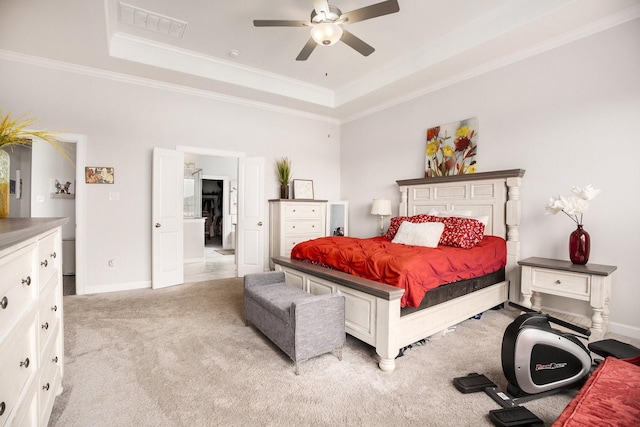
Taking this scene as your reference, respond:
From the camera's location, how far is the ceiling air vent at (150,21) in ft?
10.6

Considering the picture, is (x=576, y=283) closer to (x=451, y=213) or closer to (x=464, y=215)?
(x=464, y=215)

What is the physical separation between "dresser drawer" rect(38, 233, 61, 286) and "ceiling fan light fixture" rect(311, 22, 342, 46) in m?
2.54

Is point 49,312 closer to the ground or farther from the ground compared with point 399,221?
closer to the ground

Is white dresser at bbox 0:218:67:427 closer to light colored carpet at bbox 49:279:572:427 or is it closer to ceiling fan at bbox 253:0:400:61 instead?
light colored carpet at bbox 49:279:572:427

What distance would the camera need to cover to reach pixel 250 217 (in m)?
5.21

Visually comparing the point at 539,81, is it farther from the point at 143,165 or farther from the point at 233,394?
the point at 143,165

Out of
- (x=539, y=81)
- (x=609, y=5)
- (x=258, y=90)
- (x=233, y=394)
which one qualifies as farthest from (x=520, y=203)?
(x=258, y=90)

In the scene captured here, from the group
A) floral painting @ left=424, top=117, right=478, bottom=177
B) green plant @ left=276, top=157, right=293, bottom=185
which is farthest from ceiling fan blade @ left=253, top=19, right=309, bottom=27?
green plant @ left=276, top=157, right=293, bottom=185

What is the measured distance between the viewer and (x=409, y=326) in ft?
7.58

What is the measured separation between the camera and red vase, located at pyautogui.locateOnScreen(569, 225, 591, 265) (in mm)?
2855

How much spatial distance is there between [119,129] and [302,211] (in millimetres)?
2972

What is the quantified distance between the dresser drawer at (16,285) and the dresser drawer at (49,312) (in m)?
0.19

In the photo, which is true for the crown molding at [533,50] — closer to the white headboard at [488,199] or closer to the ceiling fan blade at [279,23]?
the white headboard at [488,199]

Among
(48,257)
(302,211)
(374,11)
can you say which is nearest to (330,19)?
(374,11)
